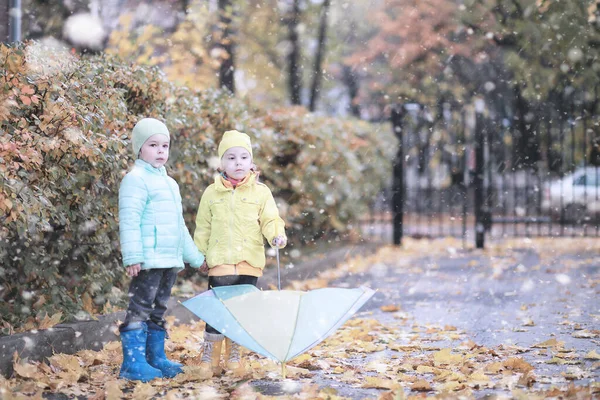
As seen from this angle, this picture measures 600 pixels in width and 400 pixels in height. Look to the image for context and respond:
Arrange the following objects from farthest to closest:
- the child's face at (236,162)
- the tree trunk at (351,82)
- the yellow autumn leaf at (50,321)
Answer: the tree trunk at (351,82), the yellow autumn leaf at (50,321), the child's face at (236,162)

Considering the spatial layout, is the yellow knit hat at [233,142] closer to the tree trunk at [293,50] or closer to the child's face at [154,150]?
the child's face at [154,150]

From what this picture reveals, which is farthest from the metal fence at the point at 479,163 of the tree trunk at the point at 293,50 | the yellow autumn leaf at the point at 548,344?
the yellow autumn leaf at the point at 548,344

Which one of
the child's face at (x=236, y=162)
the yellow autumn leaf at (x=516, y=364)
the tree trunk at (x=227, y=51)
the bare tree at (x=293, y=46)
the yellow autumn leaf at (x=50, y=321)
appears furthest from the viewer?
the bare tree at (x=293, y=46)

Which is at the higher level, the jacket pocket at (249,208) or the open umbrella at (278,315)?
the jacket pocket at (249,208)

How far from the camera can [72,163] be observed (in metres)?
5.22

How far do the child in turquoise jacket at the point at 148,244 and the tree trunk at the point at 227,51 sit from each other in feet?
34.0

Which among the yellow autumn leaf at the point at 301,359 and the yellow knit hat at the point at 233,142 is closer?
the yellow knit hat at the point at 233,142

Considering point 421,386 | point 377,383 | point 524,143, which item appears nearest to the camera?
point 421,386

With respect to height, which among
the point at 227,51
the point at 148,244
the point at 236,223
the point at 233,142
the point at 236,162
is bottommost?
the point at 148,244

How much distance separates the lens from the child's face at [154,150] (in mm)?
4715

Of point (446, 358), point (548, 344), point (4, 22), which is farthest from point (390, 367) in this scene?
point (4, 22)

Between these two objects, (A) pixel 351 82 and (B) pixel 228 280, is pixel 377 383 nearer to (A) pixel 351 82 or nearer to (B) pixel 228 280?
(B) pixel 228 280

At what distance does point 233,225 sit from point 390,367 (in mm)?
1274

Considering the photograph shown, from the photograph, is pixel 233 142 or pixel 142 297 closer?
pixel 142 297
